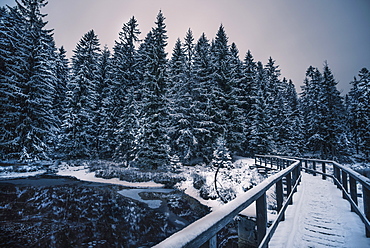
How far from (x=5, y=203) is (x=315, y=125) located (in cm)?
3672

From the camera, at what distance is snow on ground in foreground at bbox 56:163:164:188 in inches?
648

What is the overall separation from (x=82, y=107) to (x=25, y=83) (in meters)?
7.06

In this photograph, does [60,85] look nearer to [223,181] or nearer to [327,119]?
[223,181]

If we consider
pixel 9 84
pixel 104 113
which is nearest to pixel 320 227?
pixel 9 84

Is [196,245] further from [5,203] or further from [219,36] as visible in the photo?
[219,36]

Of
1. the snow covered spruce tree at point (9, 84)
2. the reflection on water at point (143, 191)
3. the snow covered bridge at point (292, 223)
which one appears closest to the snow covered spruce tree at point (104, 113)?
the snow covered spruce tree at point (9, 84)

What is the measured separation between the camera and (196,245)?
1.01m

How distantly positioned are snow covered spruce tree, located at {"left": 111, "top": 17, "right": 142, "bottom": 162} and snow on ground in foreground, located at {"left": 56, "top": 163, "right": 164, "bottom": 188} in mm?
4479

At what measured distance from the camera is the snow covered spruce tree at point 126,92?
22500mm

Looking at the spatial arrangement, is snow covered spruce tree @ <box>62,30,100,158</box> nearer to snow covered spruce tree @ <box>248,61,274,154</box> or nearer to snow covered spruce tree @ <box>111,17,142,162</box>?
snow covered spruce tree @ <box>111,17,142,162</box>

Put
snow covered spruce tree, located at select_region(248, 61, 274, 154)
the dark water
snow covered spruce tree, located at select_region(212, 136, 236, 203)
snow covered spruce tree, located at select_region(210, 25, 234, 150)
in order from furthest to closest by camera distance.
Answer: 1. snow covered spruce tree, located at select_region(248, 61, 274, 154)
2. snow covered spruce tree, located at select_region(210, 25, 234, 150)
3. snow covered spruce tree, located at select_region(212, 136, 236, 203)
4. the dark water

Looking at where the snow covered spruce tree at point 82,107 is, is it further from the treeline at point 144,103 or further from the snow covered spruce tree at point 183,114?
the snow covered spruce tree at point 183,114

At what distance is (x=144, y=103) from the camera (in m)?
20.7

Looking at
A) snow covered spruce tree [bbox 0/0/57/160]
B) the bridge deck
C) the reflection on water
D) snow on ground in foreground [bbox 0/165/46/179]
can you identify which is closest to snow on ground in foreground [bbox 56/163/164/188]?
the reflection on water
